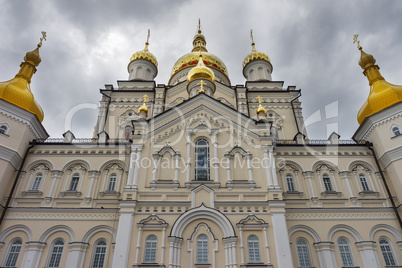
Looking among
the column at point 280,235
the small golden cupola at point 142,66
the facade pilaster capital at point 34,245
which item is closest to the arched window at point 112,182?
the facade pilaster capital at point 34,245

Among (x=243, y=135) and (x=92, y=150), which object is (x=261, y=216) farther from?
(x=92, y=150)

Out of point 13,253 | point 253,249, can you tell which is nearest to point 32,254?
point 13,253

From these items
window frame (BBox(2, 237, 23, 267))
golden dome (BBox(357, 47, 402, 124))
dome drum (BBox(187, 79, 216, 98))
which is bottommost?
→ window frame (BBox(2, 237, 23, 267))

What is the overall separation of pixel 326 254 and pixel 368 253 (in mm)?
1879

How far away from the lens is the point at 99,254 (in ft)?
41.0

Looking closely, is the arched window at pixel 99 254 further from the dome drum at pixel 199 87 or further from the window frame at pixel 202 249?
the dome drum at pixel 199 87

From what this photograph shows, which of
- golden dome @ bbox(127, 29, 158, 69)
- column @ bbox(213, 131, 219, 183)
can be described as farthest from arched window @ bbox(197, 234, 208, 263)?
golden dome @ bbox(127, 29, 158, 69)

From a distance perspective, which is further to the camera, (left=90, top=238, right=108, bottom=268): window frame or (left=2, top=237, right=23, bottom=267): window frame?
(left=90, top=238, right=108, bottom=268): window frame

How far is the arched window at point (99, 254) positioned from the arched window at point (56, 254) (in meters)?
1.53

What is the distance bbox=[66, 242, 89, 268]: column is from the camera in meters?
12.0

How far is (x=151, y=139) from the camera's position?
1408 cm

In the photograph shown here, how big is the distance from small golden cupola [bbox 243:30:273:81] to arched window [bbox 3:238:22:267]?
70.2ft

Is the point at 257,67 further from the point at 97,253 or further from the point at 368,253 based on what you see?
the point at 97,253

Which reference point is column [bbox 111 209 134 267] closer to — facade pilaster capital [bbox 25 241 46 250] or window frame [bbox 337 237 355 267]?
facade pilaster capital [bbox 25 241 46 250]
